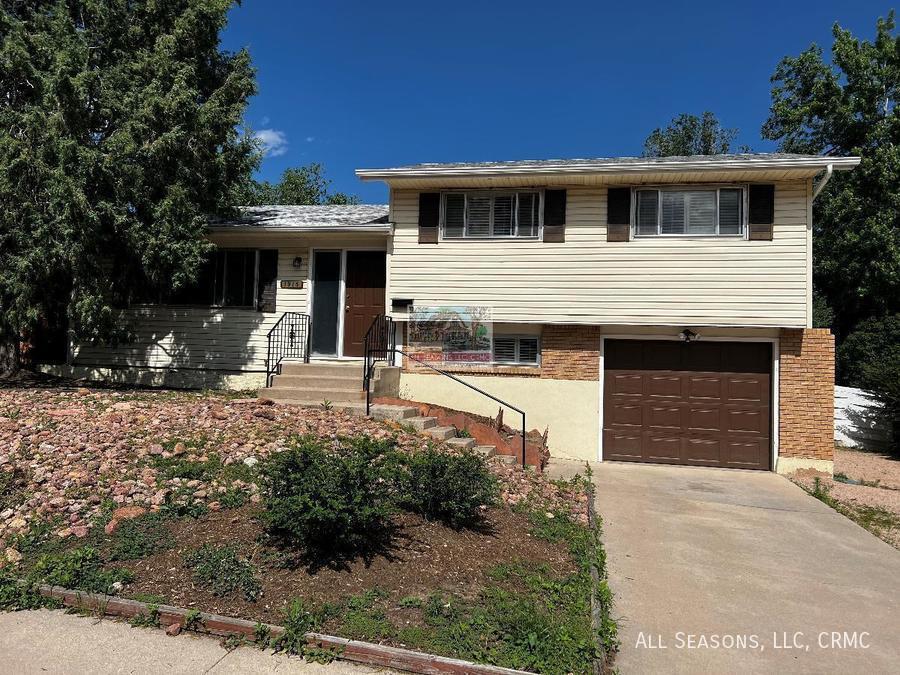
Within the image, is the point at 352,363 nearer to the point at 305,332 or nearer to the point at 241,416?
the point at 305,332

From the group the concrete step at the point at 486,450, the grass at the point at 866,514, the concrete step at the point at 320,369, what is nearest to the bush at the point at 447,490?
the concrete step at the point at 486,450

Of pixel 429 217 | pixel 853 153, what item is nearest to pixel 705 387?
pixel 429 217

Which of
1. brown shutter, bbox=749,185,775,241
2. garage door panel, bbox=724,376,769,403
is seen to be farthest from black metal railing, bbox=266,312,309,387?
brown shutter, bbox=749,185,775,241

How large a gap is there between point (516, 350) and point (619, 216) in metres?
3.11

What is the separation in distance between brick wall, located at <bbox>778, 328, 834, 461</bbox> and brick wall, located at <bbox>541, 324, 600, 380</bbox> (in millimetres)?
3225

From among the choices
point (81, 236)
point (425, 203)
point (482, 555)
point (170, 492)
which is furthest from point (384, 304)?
point (482, 555)

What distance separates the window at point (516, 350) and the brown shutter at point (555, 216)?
75.8 inches

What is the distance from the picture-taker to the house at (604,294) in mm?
9312

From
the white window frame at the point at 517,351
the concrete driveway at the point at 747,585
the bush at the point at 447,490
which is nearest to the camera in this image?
the concrete driveway at the point at 747,585

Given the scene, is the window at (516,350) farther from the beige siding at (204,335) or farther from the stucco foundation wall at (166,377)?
the stucco foundation wall at (166,377)

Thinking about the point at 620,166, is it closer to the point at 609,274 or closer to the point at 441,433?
the point at 609,274

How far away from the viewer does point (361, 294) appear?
1103cm

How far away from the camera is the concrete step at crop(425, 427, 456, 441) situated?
7849 mm

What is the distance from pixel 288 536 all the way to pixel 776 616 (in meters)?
3.71
